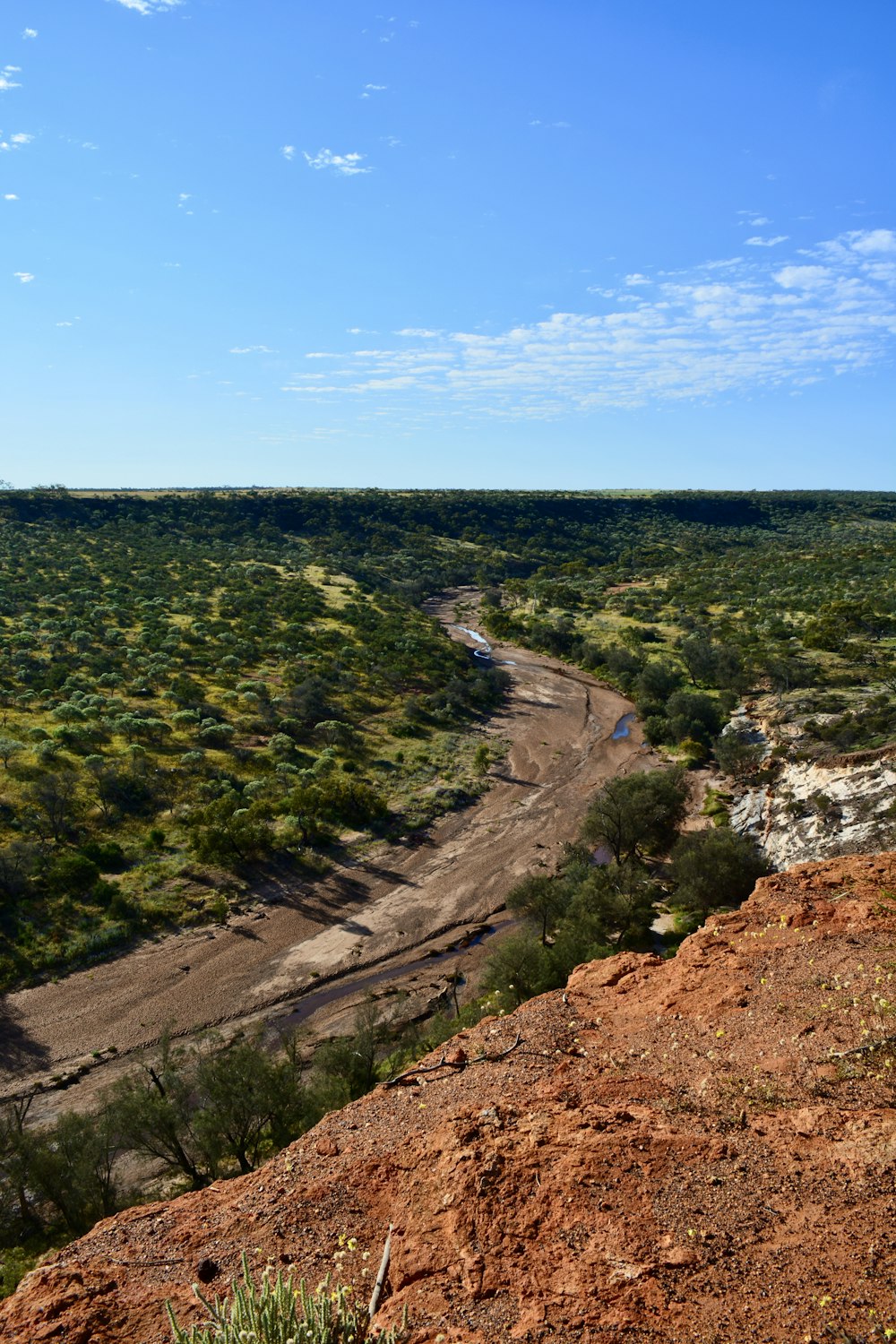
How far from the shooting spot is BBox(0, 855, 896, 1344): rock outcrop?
6988 millimetres

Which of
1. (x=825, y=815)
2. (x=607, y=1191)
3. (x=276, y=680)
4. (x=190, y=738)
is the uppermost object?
(x=607, y=1191)

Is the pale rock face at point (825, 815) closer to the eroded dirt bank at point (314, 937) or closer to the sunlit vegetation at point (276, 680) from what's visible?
the sunlit vegetation at point (276, 680)

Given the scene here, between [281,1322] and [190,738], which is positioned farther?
[190,738]

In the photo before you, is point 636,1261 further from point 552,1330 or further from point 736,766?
point 736,766

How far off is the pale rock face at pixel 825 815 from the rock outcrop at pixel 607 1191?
63.9ft

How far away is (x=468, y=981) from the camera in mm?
29891

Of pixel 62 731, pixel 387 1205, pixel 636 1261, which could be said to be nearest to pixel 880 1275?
pixel 636 1261

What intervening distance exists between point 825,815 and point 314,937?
23.5m

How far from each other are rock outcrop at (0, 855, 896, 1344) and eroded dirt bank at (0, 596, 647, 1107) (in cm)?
1882

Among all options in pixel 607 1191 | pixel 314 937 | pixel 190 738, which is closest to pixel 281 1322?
pixel 607 1191

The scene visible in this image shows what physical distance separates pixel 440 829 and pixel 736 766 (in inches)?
739

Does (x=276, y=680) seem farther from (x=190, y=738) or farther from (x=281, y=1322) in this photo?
(x=281, y=1322)

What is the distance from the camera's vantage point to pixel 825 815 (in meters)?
31.9

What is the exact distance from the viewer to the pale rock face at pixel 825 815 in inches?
1172
